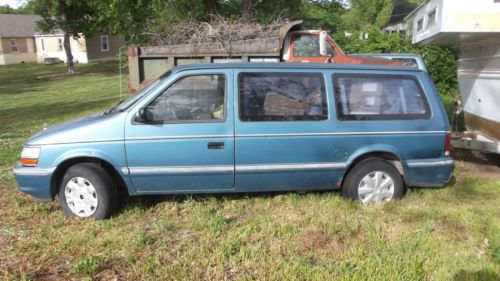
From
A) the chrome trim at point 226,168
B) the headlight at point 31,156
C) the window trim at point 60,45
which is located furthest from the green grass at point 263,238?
the window trim at point 60,45

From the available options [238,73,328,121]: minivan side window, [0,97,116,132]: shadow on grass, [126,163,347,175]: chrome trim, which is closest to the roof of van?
[238,73,328,121]: minivan side window

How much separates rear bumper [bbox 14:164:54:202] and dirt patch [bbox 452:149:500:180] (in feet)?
18.5

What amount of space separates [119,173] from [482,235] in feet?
12.3

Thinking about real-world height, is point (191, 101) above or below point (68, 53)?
below

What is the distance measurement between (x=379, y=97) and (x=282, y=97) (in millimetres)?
1120

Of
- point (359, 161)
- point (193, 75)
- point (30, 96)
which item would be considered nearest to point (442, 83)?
point (359, 161)

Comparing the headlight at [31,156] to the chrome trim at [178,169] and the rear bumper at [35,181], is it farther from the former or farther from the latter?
the chrome trim at [178,169]

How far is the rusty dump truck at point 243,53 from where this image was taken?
9.16 m

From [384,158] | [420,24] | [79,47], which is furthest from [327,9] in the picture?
[79,47]

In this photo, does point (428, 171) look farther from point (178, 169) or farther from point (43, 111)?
point (43, 111)

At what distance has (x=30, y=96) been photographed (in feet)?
67.2

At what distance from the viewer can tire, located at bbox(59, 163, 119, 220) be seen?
4.73 meters

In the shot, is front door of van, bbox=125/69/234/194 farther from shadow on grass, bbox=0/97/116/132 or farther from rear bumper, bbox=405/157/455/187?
shadow on grass, bbox=0/97/116/132

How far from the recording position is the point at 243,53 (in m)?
9.14
